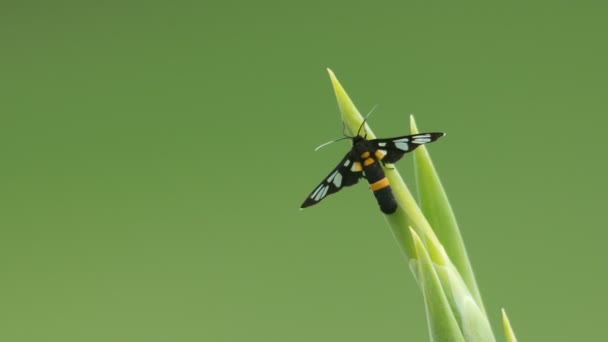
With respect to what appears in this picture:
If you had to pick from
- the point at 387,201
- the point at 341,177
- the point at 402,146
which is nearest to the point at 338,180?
the point at 341,177

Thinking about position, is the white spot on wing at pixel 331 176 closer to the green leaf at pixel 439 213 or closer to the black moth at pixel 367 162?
the black moth at pixel 367 162

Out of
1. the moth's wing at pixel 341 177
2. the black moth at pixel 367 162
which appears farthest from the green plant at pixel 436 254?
the moth's wing at pixel 341 177

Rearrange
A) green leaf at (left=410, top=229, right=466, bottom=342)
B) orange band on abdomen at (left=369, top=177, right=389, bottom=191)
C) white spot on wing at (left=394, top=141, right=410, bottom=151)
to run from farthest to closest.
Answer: white spot on wing at (left=394, top=141, right=410, bottom=151) → orange band on abdomen at (left=369, top=177, right=389, bottom=191) → green leaf at (left=410, top=229, right=466, bottom=342)

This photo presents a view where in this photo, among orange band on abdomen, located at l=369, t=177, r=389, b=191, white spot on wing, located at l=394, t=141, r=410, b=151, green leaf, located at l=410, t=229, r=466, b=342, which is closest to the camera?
green leaf, located at l=410, t=229, r=466, b=342

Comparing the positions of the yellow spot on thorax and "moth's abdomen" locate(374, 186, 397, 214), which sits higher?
the yellow spot on thorax

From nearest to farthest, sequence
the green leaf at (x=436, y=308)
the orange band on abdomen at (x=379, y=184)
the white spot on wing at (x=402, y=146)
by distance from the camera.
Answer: the green leaf at (x=436, y=308), the orange band on abdomen at (x=379, y=184), the white spot on wing at (x=402, y=146)

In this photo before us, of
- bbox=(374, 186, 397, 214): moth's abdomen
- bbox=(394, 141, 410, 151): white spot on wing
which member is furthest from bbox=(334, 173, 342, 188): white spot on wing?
bbox=(374, 186, 397, 214): moth's abdomen

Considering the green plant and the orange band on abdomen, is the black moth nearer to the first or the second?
the orange band on abdomen

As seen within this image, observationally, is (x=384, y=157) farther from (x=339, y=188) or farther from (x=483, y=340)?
(x=483, y=340)

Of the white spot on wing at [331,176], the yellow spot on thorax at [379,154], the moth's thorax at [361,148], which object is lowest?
the white spot on wing at [331,176]
